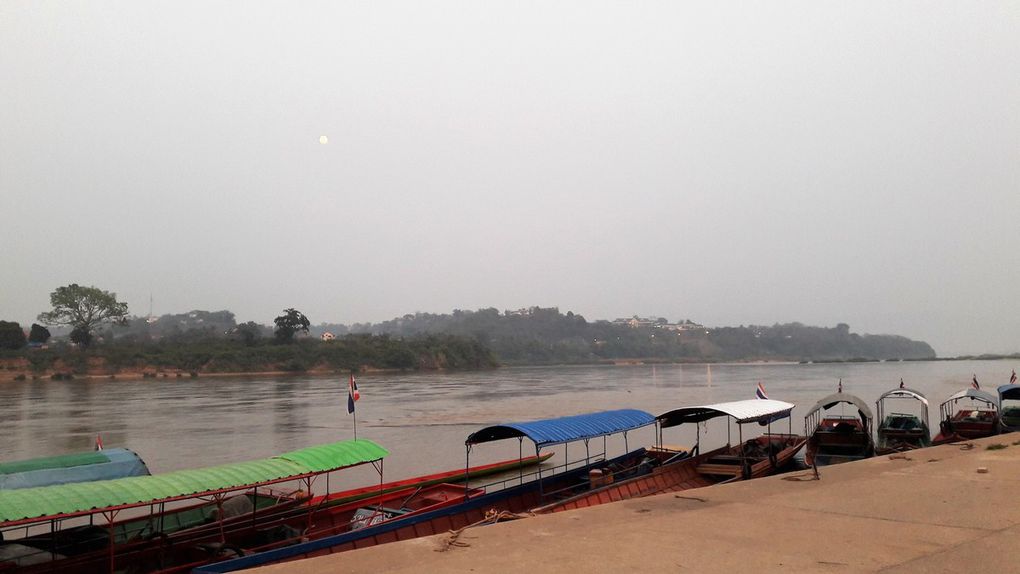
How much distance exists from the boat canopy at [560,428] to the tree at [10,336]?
70344mm

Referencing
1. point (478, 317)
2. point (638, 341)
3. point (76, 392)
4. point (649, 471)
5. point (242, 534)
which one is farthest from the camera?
point (478, 317)

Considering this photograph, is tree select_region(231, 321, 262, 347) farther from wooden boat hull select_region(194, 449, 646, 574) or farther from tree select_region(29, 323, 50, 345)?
wooden boat hull select_region(194, 449, 646, 574)

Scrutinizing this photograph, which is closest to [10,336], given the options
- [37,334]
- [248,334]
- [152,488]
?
[37,334]

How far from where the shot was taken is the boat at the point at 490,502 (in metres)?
7.86

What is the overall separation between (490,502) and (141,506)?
514cm

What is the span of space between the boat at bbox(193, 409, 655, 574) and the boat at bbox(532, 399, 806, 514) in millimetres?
523

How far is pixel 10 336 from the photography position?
6272cm

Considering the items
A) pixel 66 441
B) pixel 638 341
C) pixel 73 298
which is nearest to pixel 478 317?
pixel 638 341

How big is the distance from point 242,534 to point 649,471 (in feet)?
24.1

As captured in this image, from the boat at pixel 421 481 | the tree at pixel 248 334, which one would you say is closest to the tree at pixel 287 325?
the tree at pixel 248 334

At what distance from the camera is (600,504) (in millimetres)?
10102

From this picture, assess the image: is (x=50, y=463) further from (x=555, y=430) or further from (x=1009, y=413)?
(x=1009, y=413)

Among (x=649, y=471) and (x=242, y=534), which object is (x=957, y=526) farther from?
(x=242, y=534)

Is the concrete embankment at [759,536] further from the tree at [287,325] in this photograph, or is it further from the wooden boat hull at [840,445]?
the tree at [287,325]
